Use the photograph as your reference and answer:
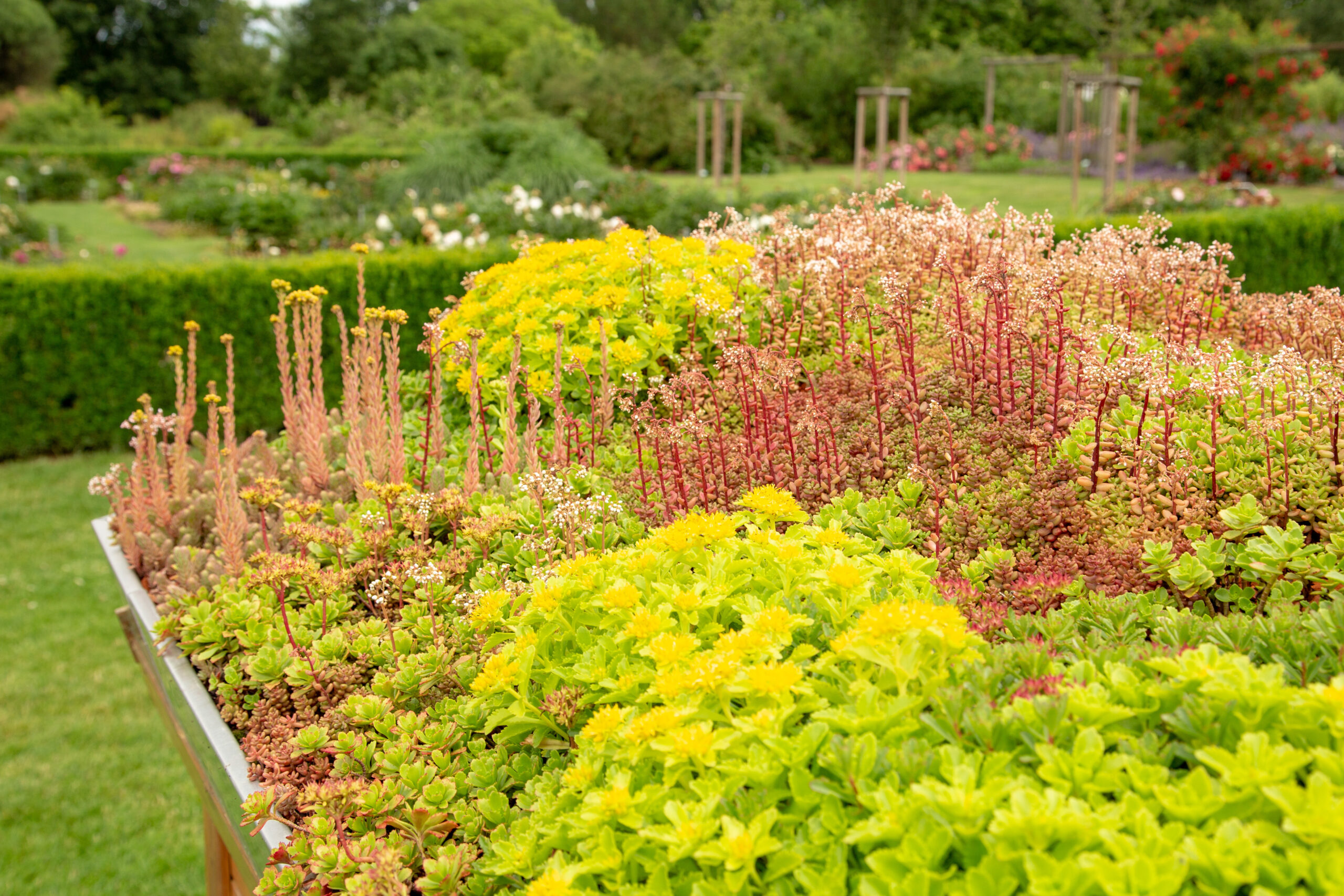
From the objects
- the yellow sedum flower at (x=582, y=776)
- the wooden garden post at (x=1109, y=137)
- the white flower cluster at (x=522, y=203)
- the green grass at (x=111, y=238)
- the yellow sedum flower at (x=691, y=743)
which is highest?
the wooden garden post at (x=1109, y=137)

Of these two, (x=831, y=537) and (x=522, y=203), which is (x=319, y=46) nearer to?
(x=522, y=203)

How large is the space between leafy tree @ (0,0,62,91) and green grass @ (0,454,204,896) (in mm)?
35087

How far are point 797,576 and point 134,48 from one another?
1819 inches

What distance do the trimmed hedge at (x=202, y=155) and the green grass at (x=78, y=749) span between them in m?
14.9

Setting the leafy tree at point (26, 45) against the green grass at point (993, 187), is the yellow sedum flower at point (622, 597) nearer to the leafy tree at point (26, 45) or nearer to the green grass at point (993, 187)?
the green grass at point (993, 187)

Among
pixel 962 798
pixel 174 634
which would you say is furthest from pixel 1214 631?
pixel 174 634

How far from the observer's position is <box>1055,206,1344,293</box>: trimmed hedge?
28.3 ft

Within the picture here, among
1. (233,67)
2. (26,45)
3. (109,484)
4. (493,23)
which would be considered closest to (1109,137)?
(109,484)

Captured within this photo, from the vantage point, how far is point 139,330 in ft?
25.2

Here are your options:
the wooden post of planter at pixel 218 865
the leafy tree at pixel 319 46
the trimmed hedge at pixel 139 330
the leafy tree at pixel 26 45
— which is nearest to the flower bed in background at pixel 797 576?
the wooden post of planter at pixel 218 865

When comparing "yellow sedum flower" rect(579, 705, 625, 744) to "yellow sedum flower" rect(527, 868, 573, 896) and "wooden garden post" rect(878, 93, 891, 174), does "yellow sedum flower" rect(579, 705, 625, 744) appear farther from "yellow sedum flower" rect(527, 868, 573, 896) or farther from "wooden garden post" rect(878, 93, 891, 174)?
"wooden garden post" rect(878, 93, 891, 174)

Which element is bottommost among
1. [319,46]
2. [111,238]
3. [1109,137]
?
[111,238]

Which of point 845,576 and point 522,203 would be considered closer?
point 845,576

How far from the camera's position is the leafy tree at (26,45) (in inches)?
1308
